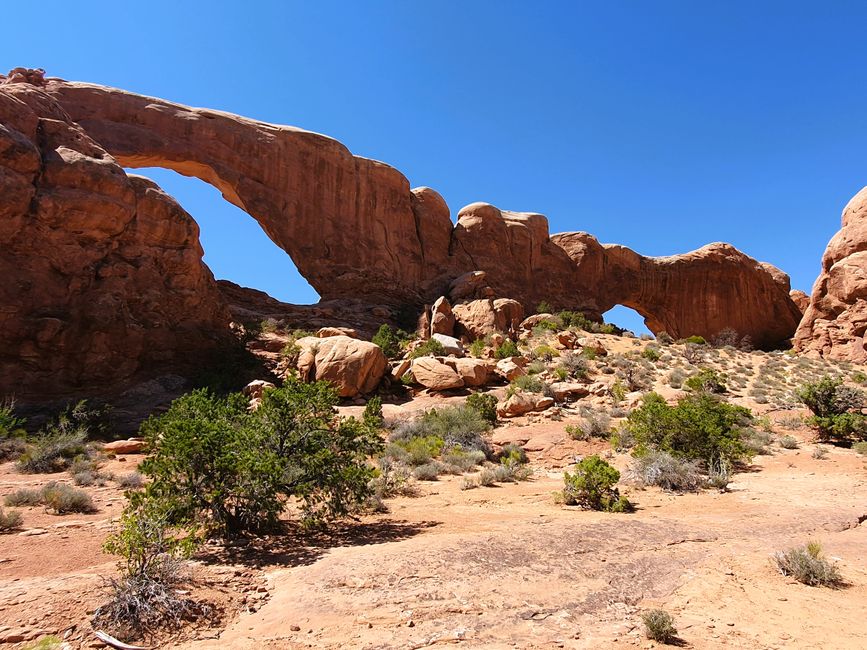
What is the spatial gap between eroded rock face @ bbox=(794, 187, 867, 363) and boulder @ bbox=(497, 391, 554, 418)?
20.4 metres

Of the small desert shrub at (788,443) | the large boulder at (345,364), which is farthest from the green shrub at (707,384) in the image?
the large boulder at (345,364)

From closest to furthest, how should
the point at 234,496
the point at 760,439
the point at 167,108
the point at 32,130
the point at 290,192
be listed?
the point at 234,496, the point at 760,439, the point at 32,130, the point at 167,108, the point at 290,192

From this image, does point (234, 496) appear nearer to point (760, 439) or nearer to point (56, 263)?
point (760, 439)

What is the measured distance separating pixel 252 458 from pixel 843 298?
3377cm

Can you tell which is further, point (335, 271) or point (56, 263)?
point (335, 271)

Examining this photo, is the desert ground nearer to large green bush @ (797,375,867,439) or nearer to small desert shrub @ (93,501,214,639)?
small desert shrub @ (93,501,214,639)

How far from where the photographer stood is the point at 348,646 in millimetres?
3771

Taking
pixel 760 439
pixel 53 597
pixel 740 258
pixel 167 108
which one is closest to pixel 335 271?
pixel 167 108

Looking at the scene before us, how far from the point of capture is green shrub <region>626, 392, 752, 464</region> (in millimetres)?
11547

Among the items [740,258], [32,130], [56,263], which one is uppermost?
[740,258]

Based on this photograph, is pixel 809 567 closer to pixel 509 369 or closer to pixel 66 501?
pixel 66 501

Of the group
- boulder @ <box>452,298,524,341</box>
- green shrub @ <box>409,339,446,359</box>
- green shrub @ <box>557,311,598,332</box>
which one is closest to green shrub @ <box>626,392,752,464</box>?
green shrub @ <box>409,339,446,359</box>

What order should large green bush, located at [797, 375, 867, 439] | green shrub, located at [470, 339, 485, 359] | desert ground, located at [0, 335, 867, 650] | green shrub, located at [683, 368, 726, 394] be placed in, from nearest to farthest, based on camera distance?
desert ground, located at [0, 335, 867, 650]
large green bush, located at [797, 375, 867, 439]
green shrub, located at [683, 368, 726, 394]
green shrub, located at [470, 339, 485, 359]

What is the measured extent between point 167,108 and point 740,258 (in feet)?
140
